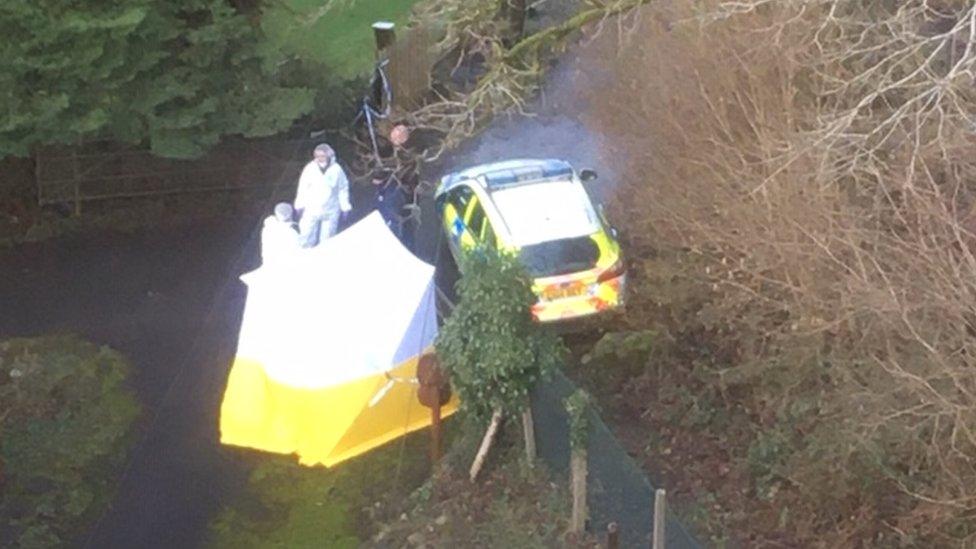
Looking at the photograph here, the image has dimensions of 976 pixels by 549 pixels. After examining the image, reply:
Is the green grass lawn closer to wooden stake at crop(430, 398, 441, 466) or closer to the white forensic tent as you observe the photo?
the white forensic tent

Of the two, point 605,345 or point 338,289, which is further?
point 605,345

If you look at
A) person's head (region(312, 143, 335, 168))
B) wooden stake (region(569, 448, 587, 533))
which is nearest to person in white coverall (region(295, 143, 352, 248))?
person's head (region(312, 143, 335, 168))

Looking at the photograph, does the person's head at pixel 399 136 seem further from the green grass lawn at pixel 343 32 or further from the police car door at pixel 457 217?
the green grass lawn at pixel 343 32

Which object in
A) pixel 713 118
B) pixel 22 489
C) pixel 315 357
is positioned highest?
pixel 713 118

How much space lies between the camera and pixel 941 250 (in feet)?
29.3

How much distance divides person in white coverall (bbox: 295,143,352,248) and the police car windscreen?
7.19 ft

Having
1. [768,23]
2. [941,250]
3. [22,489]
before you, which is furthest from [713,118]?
[22,489]

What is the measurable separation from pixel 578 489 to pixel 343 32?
556 inches

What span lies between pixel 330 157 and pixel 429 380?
129 inches

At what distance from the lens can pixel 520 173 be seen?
14180 millimetres

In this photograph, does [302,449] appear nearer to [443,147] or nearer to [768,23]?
[443,147]

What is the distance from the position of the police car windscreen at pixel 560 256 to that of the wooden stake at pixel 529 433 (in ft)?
6.83

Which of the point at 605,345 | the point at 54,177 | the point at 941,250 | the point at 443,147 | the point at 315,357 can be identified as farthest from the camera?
the point at 54,177

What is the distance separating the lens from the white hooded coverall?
531 inches
